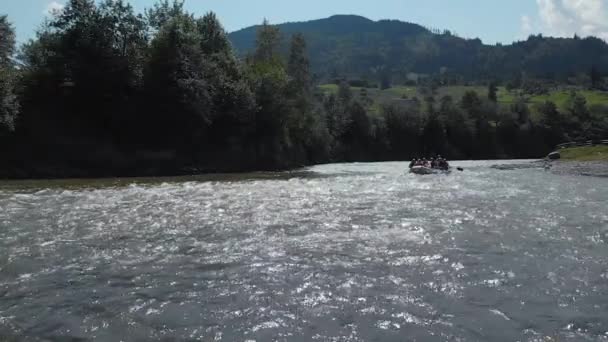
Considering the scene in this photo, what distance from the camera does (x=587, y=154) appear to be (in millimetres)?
57625

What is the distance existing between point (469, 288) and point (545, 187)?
78.9ft

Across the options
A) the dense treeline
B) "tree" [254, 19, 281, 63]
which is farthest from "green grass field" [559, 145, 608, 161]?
"tree" [254, 19, 281, 63]

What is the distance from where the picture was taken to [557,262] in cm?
1241

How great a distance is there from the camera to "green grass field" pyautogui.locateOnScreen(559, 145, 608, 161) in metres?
53.1

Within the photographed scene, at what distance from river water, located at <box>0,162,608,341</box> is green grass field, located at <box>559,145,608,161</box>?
117 feet

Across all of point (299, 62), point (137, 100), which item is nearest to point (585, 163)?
point (137, 100)

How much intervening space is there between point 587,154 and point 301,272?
183 feet

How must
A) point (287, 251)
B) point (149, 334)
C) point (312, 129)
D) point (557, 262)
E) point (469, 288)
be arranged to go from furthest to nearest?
point (312, 129) → point (287, 251) → point (557, 262) → point (469, 288) → point (149, 334)

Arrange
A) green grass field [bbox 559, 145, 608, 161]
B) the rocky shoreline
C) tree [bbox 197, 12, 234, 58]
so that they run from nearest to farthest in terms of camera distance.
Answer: the rocky shoreline < green grass field [bbox 559, 145, 608, 161] < tree [bbox 197, 12, 234, 58]

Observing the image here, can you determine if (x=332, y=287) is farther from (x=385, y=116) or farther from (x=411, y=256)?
(x=385, y=116)

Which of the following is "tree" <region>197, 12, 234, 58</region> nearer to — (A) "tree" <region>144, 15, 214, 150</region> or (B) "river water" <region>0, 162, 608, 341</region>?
(A) "tree" <region>144, 15, 214, 150</region>

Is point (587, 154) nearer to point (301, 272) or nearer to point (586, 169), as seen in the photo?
point (586, 169)

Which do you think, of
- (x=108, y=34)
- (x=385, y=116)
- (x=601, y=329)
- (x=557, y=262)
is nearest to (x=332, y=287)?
(x=601, y=329)

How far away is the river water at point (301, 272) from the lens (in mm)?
8227
